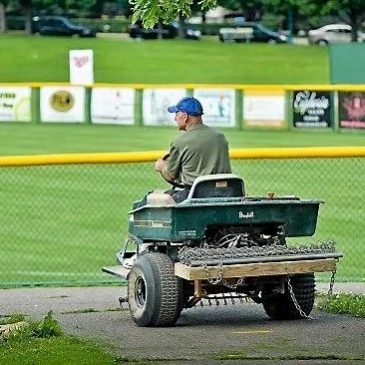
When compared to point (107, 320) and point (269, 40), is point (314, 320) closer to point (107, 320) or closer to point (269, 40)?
point (107, 320)

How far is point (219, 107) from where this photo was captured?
31.5 metres

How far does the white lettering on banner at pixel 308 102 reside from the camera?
100ft

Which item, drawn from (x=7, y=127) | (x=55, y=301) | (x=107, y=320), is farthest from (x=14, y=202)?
(x=7, y=127)

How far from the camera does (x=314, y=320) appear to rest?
35.0 feet

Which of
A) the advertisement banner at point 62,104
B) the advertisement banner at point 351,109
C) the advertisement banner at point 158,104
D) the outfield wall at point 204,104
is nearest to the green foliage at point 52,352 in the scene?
the outfield wall at point 204,104

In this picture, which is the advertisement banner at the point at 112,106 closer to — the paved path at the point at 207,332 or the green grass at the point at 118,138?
the green grass at the point at 118,138

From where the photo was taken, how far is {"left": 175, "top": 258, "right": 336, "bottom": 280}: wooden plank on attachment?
32.1 ft

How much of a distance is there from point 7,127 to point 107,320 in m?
23.2

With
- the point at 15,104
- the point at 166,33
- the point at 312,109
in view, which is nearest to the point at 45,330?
the point at 312,109

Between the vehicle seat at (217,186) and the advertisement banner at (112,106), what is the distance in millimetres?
22360

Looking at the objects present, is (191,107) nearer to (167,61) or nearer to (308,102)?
(308,102)

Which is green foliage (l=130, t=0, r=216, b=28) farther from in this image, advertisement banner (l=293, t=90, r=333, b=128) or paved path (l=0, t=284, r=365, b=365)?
advertisement banner (l=293, t=90, r=333, b=128)

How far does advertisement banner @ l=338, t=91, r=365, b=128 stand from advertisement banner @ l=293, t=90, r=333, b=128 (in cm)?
28

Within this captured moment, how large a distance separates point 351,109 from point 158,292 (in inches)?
812
